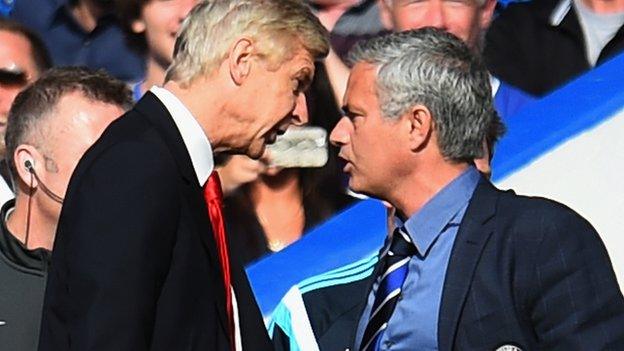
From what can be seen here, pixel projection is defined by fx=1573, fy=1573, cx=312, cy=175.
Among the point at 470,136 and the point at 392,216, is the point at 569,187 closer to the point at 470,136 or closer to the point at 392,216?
the point at 392,216

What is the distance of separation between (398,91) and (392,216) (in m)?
0.66

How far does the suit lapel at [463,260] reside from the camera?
9.11ft

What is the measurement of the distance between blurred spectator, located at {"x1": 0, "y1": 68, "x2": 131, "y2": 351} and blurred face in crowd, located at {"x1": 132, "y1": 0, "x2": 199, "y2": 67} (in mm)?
981

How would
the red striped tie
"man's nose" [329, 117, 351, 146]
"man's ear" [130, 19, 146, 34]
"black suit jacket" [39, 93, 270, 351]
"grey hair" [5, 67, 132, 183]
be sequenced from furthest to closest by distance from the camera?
"man's ear" [130, 19, 146, 34] < "grey hair" [5, 67, 132, 183] < "man's nose" [329, 117, 351, 146] < the red striped tie < "black suit jacket" [39, 93, 270, 351]

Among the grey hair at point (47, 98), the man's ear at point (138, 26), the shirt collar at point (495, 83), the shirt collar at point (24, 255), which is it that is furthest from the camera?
the man's ear at point (138, 26)

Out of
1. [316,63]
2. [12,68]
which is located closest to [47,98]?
[316,63]

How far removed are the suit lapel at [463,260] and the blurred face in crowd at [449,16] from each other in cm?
125


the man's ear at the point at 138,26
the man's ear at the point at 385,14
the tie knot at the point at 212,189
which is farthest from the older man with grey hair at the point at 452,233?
the man's ear at the point at 138,26

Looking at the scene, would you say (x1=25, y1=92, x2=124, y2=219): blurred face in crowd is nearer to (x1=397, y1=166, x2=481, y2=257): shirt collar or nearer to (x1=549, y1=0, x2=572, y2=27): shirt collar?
(x1=397, y1=166, x2=481, y2=257): shirt collar

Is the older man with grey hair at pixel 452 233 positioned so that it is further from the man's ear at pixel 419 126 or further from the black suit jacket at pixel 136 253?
the black suit jacket at pixel 136 253

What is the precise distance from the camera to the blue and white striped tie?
9.61 ft

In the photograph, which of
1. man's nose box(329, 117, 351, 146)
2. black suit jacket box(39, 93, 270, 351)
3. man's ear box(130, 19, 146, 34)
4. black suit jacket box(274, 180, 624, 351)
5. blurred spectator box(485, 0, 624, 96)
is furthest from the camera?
man's ear box(130, 19, 146, 34)

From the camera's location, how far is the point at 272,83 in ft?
9.38

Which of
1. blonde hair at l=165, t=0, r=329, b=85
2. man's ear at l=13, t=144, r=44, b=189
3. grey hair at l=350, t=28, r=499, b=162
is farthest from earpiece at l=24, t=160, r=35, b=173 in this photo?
grey hair at l=350, t=28, r=499, b=162
